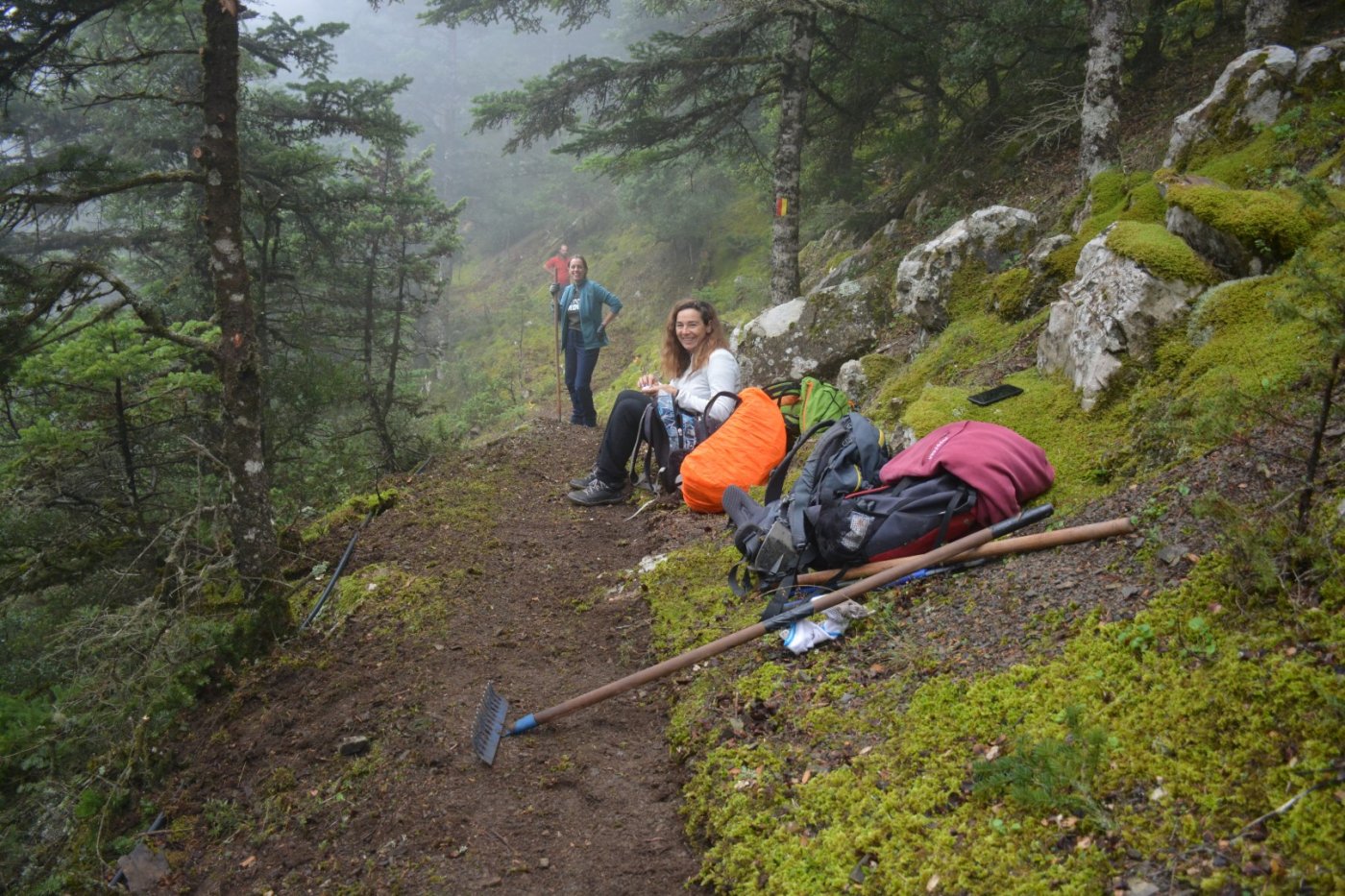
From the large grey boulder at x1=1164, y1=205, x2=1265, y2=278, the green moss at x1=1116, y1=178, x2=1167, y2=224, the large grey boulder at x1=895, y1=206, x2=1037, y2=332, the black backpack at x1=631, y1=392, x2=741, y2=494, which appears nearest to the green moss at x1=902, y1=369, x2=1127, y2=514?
the large grey boulder at x1=1164, y1=205, x2=1265, y2=278

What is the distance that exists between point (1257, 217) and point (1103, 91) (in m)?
3.64

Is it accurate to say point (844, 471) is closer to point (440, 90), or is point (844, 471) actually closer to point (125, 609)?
point (125, 609)

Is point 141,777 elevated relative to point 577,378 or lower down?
lower down

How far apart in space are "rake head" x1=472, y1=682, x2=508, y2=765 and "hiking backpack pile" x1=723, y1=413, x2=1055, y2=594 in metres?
1.43

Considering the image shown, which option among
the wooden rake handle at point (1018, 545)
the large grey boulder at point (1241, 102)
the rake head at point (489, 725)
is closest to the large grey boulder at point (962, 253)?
the large grey boulder at point (1241, 102)

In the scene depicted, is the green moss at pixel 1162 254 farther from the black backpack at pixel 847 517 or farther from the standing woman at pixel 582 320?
the standing woman at pixel 582 320

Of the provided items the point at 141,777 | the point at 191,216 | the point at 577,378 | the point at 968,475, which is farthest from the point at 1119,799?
the point at 191,216

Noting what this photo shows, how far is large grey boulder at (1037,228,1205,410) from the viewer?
426 centimetres

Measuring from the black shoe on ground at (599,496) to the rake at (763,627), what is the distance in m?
3.56

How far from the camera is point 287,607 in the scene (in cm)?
504

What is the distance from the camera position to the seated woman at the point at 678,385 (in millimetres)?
6664

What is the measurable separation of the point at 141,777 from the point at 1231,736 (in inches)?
196

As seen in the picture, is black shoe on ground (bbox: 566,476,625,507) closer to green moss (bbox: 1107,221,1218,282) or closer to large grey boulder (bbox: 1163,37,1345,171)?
green moss (bbox: 1107,221,1218,282)

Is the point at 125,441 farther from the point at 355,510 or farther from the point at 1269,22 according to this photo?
the point at 1269,22
